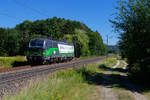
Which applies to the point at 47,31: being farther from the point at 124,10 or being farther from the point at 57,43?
the point at 124,10

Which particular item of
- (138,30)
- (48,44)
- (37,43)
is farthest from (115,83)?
(37,43)

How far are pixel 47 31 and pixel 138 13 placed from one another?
64.0 meters

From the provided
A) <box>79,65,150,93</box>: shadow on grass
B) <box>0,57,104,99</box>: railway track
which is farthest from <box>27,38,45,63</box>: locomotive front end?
<box>79,65,150,93</box>: shadow on grass

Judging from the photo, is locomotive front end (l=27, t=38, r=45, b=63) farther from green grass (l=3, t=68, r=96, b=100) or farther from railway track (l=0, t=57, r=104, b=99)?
green grass (l=3, t=68, r=96, b=100)

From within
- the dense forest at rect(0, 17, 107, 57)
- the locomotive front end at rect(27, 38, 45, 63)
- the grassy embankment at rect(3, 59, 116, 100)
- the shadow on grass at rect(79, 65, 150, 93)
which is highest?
the dense forest at rect(0, 17, 107, 57)

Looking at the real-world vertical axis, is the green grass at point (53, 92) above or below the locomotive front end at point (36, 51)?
below

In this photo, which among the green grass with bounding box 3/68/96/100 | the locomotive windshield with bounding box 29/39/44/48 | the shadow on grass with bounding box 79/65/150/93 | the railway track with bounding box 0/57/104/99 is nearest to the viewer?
the green grass with bounding box 3/68/96/100

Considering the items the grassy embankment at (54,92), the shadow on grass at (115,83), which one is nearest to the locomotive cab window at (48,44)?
the shadow on grass at (115,83)

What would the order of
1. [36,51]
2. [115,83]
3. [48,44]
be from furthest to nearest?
[48,44]
[36,51]
[115,83]

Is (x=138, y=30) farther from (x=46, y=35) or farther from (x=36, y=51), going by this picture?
(x=46, y=35)

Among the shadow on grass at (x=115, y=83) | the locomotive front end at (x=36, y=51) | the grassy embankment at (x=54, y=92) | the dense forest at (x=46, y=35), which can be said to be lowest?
the shadow on grass at (x=115, y=83)

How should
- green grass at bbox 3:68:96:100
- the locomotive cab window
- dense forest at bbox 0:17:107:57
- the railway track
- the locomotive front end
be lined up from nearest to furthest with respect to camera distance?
green grass at bbox 3:68:96:100 → the railway track → the locomotive front end → the locomotive cab window → dense forest at bbox 0:17:107:57

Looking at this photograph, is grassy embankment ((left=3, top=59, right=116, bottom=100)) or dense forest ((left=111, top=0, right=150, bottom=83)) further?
dense forest ((left=111, top=0, right=150, bottom=83))

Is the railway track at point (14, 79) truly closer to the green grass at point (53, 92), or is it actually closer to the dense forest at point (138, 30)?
the green grass at point (53, 92)
